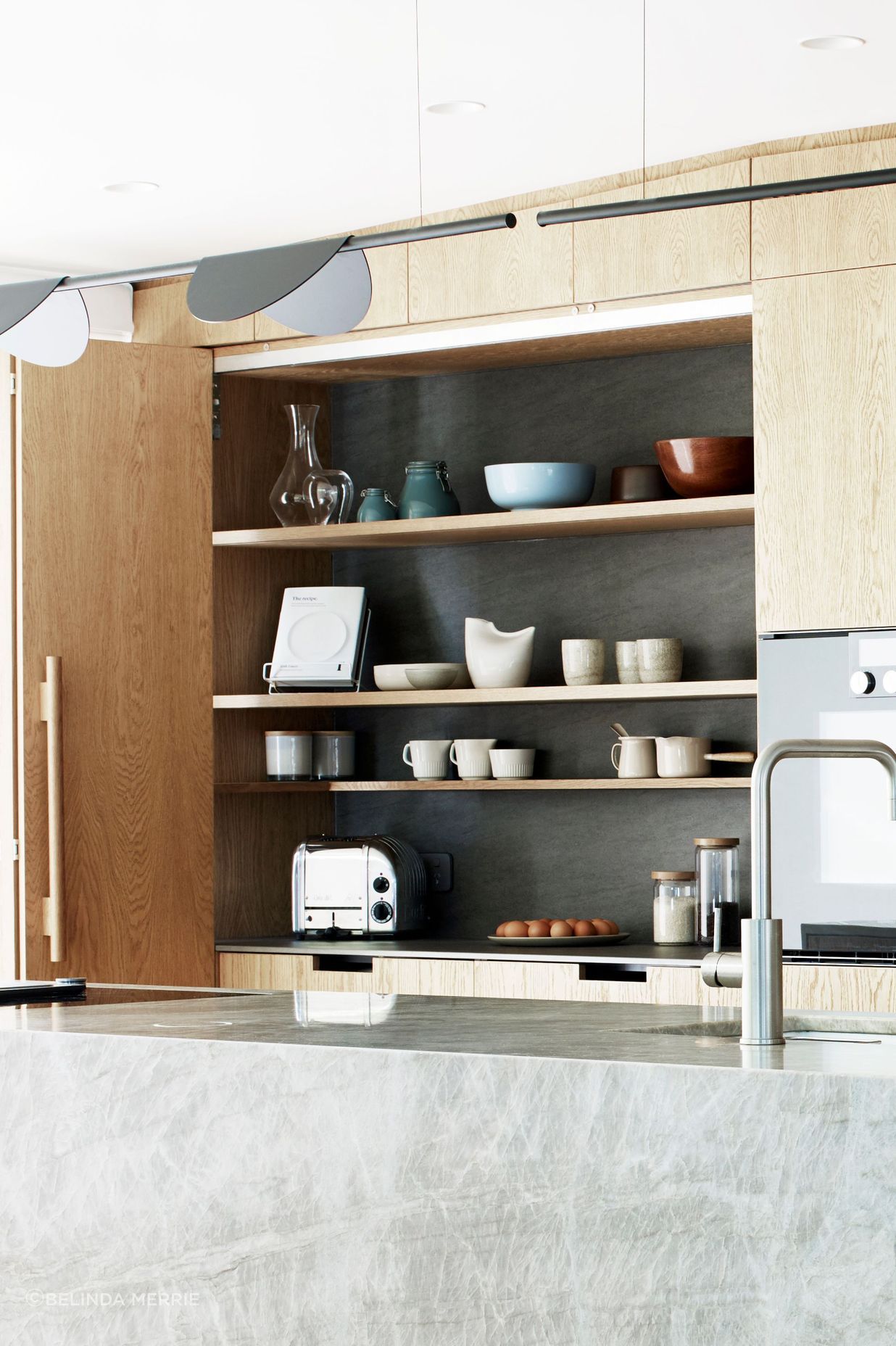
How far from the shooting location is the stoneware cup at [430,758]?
484cm

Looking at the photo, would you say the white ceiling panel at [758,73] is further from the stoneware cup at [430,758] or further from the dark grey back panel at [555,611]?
the stoneware cup at [430,758]

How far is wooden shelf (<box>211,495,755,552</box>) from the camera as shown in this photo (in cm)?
436

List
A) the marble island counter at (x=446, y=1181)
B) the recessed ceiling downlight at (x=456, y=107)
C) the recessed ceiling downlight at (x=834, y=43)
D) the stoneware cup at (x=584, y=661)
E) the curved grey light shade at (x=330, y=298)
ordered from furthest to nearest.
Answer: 1. the stoneware cup at (x=584, y=661)
2. the recessed ceiling downlight at (x=456, y=107)
3. the recessed ceiling downlight at (x=834, y=43)
4. the curved grey light shade at (x=330, y=298)
5. the marble island counter at (x=446, y=1181)

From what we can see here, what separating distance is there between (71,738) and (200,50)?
5.62 ft

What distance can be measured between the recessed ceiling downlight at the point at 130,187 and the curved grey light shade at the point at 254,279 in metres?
1.68

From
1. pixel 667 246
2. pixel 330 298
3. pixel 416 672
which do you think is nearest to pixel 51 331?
pixel 330 298

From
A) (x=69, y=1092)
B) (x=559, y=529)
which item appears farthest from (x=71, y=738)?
(x=69, y=1092)

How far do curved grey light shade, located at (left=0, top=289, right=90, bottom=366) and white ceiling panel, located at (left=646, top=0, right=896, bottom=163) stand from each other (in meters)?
1.17

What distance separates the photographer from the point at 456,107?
12.4ft

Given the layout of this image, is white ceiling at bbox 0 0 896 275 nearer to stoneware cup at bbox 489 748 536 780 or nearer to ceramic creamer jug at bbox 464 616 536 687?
ceramic creamer jug at bbox 464 616 536 687

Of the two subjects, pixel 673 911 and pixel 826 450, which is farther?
pixel 673 911

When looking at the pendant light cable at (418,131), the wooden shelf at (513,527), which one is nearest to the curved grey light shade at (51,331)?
the pendant light cable at (418,131)

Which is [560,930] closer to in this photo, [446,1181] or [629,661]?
[629,661]

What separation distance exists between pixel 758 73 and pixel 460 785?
79.8 inches
